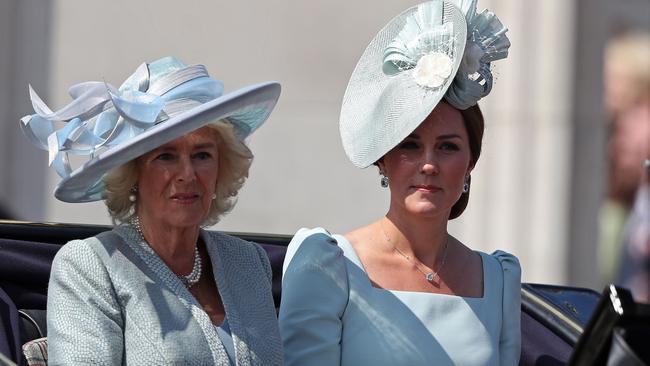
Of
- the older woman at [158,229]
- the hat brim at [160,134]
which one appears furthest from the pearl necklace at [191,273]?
the hat brim at [160,134]

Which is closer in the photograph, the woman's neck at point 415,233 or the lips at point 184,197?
the lips at point 184,197

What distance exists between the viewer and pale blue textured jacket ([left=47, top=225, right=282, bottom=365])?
3.04m

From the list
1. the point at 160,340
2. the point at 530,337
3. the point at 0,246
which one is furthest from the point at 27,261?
the point at 530,337

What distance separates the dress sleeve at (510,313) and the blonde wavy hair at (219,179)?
75 cm

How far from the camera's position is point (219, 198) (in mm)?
3381

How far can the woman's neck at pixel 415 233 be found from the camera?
361cm

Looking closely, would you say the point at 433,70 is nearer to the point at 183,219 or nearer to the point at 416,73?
the point at 416,73

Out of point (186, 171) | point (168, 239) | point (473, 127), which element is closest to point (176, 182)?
point (186, 171)

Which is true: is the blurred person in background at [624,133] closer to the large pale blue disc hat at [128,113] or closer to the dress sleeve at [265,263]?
the dress sleeve at [265,263]

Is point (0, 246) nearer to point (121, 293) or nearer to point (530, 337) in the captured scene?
point (121, 293)

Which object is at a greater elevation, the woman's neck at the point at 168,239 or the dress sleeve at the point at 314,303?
the woman's neck at the point at 168,239

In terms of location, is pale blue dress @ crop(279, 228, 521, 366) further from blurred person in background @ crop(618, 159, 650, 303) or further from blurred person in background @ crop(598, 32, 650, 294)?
blurred person in background @ crop(598, 32, 650, 294)

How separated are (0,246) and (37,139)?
424 millimetres

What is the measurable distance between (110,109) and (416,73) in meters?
0.74
